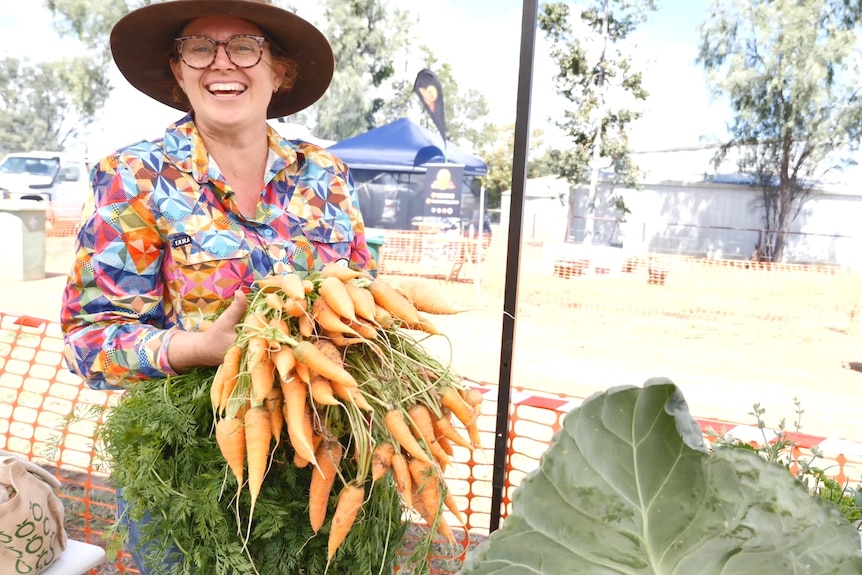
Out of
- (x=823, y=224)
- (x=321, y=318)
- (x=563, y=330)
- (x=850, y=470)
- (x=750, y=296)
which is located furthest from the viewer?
(x=823, y=224)

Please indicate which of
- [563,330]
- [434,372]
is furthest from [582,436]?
[563,330]

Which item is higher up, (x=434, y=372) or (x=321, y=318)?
(x=321, y=318)

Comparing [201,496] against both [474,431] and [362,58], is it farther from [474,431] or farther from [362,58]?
[362,58]

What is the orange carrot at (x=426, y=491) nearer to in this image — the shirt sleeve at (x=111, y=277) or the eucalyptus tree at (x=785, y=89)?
the shirt sleeve at (x=111, y=277)

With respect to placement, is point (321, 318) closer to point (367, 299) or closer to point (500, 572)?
point (367, 299)

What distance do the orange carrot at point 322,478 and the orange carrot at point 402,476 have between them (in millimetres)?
121

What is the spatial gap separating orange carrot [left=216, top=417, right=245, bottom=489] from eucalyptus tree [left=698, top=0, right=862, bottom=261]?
21.1 meters

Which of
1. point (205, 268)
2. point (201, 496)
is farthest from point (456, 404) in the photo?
point (205, 268)

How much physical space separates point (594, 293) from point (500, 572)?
1426 cm

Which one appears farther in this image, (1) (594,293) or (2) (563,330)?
(1) (594,293)

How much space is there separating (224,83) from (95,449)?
976 millimetres

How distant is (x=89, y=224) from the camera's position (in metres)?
1.62

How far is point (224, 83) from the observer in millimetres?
1738

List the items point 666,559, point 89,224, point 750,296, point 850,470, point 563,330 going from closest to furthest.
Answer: point 666,559, point 89,224, point 850,470, point 563,330, point 750,296
